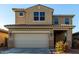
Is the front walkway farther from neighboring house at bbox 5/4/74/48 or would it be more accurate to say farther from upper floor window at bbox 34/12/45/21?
upper floor window at bbox 34/12/45/21

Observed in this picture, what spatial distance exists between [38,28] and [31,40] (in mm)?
571

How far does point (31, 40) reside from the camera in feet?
39.4

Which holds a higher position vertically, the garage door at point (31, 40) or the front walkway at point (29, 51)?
the garage door at point (31, 40)

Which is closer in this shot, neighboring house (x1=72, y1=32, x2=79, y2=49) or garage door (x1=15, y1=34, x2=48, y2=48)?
neighboring house (x1=72, y1=32, x2=79, y2=49)

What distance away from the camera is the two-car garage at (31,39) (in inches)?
469

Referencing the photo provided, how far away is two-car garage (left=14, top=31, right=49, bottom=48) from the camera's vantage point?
1191 centimetres

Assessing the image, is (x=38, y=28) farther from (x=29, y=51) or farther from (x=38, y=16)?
(x=29, y=51)

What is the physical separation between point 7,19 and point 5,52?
4.29 ft

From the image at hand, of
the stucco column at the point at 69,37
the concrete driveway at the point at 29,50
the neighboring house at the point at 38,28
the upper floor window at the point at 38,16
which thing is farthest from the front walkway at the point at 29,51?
the upper floor window at the point at 38,16

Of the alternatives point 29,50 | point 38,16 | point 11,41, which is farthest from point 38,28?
point 11,41

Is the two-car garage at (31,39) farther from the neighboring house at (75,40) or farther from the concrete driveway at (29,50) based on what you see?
the neighboring house at (75,40)

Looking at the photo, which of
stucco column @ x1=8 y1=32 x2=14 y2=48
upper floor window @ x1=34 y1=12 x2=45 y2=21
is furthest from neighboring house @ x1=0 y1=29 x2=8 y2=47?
upper floor window @ x1=34 y1=12 x2=45 y2=21
